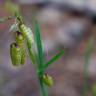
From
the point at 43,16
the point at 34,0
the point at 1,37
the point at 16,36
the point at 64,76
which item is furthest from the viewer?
the point at 34,0

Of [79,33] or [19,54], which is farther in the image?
[79,33]

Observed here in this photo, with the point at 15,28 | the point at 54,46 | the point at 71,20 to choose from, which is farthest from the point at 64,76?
the point at 15,28

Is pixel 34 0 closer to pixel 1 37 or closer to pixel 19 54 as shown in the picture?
pixel 1 37

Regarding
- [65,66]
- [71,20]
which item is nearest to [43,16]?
[71,20]

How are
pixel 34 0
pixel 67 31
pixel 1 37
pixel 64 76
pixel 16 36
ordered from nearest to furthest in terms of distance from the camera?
pixel 16 36
pixel 64 76
pixel 1 37
pixel 67 31
pixel 34 0

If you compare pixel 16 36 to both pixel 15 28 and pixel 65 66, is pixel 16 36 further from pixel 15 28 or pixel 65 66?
pixel 65 66

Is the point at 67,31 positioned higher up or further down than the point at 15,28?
further down
